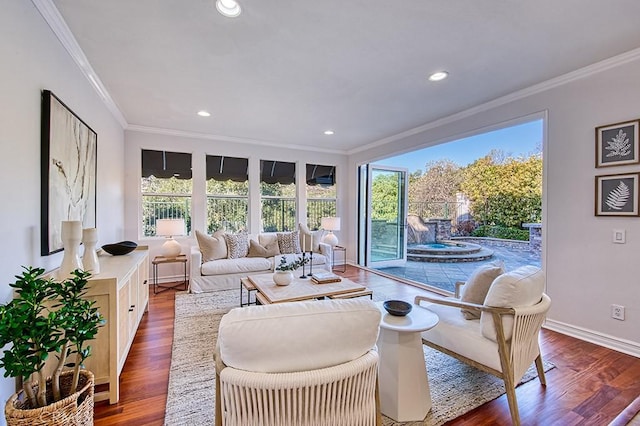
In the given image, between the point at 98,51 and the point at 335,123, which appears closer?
the point at 98,51

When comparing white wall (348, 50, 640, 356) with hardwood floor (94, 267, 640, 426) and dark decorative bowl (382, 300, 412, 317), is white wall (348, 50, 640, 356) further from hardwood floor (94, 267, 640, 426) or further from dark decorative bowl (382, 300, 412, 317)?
dark decorative bowl (382, 300, 412, 317)

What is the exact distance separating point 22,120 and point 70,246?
80 cm

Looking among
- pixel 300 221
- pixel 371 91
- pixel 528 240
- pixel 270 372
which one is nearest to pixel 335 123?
pixel 371 91

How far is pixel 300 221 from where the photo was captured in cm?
602

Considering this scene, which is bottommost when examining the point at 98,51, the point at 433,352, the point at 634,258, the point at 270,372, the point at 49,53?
the point at 433,352

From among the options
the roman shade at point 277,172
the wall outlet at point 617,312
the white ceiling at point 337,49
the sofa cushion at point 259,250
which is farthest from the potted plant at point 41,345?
the roman shade at point 277,172

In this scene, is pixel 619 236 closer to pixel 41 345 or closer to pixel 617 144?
pixel 617 144

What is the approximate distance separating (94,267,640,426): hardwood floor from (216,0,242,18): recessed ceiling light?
2621mm

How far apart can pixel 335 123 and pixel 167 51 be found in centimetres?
253

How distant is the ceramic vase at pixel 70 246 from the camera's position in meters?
Answer: 1.81

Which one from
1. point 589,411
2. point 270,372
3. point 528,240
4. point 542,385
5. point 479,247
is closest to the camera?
point 270,372

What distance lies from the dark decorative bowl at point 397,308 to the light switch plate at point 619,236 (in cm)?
226

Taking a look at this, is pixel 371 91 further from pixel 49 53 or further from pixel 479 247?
pixel 479 247

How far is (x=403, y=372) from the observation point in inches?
64.8
